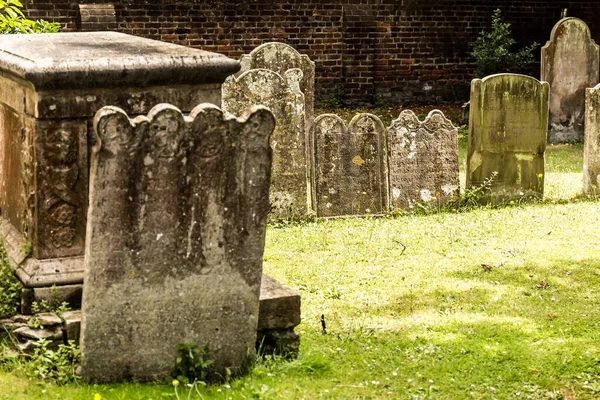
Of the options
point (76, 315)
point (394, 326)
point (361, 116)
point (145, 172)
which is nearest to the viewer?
point (145, 172)

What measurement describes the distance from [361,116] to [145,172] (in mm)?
5131

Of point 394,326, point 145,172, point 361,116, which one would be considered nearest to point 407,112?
point 361,116

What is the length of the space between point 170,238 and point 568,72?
11.0 meters

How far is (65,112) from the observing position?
177 inches

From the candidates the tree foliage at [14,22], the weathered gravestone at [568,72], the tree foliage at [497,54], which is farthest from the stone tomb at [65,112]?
the tree foliage at [497,54]

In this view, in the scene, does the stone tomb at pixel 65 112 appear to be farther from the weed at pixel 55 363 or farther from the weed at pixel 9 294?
the weed at pixel 55 363

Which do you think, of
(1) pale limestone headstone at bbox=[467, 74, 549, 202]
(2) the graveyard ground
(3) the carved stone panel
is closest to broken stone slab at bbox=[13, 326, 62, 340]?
(2) the graveyard ground

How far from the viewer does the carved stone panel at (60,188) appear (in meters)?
4.52

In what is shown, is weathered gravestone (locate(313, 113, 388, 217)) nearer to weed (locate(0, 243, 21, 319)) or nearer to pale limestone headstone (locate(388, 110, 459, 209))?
pale limestone headstone (locate(388, 110, 459, 209))

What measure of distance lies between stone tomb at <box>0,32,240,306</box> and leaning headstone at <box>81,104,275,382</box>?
45 cm

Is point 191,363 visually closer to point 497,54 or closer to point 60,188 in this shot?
point 60,188

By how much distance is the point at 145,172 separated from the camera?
165 inches

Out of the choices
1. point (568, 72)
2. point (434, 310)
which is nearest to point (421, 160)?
point (434, 310)

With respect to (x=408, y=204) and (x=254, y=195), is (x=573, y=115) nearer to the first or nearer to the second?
(x=408, y=204)
